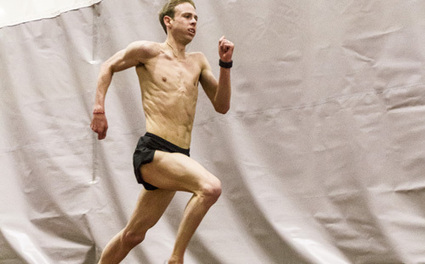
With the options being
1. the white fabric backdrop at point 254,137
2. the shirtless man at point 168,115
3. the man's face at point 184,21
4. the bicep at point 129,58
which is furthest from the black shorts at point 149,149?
the white fabric backdrop at point 254,137

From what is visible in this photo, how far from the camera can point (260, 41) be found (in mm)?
4605

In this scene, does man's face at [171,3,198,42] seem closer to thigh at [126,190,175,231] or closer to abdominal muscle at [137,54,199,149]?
abdominal muscle at [137,54,199,149]

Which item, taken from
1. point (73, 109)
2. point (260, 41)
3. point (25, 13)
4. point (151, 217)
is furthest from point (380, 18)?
point (25, 13)

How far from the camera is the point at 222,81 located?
3236mm

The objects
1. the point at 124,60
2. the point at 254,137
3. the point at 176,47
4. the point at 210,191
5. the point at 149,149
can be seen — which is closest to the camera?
the point at 210,191

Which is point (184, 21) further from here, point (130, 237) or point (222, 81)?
point (130, 237)

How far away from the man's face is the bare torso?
13 cm

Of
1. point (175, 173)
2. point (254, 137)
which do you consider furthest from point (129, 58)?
point (254, 137)

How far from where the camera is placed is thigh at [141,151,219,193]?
2943 millimetres

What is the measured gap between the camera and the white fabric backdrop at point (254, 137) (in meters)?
4.19

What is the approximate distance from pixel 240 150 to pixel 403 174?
1.21m

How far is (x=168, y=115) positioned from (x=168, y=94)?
0.11 meters

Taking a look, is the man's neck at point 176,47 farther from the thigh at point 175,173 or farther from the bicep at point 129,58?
the thigh at point 175,173

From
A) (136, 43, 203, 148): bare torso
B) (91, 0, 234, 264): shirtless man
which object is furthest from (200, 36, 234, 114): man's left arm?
(136, 43, 203, 148): bare torso
